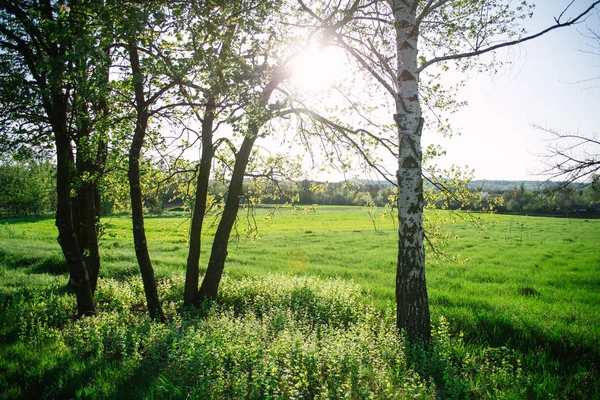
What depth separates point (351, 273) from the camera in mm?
16750

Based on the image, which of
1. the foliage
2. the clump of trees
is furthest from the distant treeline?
the foliage

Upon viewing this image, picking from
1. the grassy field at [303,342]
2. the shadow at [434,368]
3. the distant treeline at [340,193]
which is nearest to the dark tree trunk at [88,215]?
the distant treeline at [340,193]

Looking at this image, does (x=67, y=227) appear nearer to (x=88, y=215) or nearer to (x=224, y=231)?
(x=88, y=215)

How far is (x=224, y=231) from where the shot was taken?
10.5 m

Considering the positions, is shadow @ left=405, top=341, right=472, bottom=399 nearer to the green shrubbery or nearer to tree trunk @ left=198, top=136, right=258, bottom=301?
the green shrubbery

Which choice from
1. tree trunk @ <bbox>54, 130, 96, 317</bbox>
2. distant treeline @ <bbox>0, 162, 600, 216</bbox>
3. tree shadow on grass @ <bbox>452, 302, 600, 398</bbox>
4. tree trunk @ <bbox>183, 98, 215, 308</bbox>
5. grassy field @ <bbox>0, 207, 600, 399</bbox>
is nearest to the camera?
grassy field @ <bbox>0, 207, 600, 399</bbox>

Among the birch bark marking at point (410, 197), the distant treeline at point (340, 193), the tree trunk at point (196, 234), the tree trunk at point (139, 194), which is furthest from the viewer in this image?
the tree trunk at point (196, 234)

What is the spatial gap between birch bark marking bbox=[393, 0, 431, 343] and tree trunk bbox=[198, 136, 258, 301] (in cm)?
519

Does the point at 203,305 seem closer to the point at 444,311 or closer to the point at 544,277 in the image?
the point at 444,311

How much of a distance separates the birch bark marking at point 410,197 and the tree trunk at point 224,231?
5185 mm

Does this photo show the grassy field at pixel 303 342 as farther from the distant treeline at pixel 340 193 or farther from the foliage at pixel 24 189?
the foliage at pixel 24 189

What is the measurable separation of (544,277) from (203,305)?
52.4 ft

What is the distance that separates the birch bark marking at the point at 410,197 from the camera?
6.34 meters

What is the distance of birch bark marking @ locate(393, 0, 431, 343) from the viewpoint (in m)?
6.34
